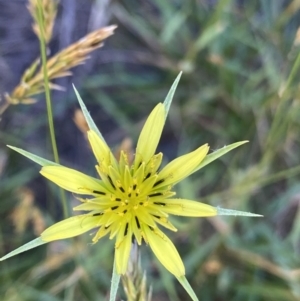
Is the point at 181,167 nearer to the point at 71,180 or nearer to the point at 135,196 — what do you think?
the point at 135,196

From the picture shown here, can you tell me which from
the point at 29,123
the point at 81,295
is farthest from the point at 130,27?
the point at 81,295

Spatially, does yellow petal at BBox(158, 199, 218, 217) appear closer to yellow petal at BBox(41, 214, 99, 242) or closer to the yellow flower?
the yellow flower

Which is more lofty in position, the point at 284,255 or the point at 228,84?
the point at 228,84

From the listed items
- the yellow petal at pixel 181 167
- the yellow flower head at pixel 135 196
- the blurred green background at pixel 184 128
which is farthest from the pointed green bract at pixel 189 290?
the blurred green background at pixel 184 128

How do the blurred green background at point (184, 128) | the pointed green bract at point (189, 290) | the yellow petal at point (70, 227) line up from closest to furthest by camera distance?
the pointed green bract at point (189, 290) < the yellow petal at point (70, 227) < the blurred green background at point (184, 128)

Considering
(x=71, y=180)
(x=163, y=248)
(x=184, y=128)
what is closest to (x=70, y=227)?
(x=71, y=180)

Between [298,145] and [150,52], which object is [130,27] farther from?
[298,145]

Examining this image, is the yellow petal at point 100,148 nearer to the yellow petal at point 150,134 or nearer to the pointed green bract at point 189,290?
the yellow petal at point 150,134
